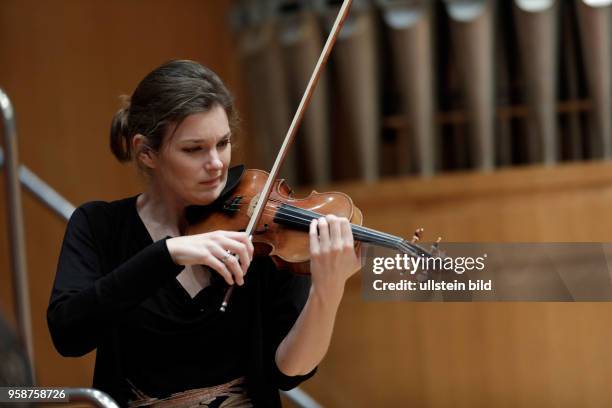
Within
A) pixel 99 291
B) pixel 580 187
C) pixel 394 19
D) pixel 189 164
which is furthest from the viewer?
pixel 394 19

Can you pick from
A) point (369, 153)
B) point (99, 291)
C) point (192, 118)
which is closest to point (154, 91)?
point (192, 118)

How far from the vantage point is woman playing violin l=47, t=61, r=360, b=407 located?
5.07 feet

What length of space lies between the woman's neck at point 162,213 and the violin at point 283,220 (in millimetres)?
33

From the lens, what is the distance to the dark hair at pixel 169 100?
160 cm

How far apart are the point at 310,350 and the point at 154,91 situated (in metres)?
0.50

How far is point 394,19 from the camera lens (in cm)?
367

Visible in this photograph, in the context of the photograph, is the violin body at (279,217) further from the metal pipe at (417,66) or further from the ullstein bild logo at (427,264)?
the metal pipe at (417,66)

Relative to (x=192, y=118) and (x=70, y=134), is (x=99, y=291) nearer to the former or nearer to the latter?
(x=192, y=118)

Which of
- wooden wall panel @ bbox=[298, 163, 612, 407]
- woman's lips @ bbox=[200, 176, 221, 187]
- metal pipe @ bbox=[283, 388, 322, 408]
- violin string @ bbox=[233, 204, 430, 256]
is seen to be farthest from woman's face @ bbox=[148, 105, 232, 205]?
wooden wall panel @ bbox=[298, 163, 612, 407]

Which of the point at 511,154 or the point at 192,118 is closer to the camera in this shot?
the point at 192,118

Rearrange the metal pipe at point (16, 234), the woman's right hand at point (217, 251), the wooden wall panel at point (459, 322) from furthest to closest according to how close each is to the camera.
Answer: the wooden wall panel at point (459, 322) → the metal pipe at point (16, 234) → the woman's right hand at point (217, 251)

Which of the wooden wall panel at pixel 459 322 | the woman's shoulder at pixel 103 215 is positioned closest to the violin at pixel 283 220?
the woman's shoulder at pixel 103 215

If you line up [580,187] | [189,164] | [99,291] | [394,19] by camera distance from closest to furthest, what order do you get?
[99,291] < [189,164] < [580,187] < [394,19]

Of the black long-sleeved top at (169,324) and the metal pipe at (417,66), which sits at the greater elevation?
the metal pipe at (417,66)
